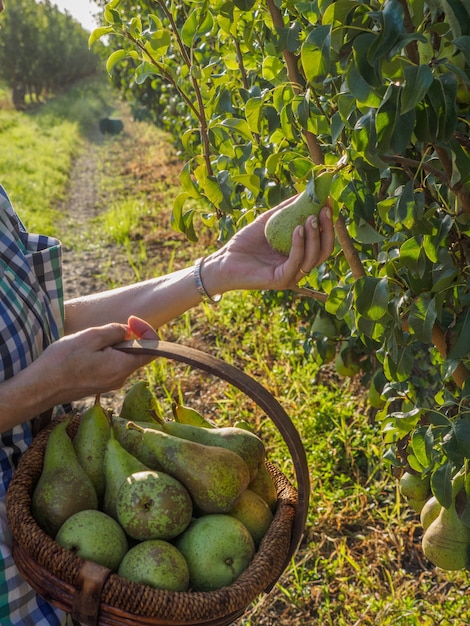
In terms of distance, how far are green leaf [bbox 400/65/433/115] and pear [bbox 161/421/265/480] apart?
0.70 metres

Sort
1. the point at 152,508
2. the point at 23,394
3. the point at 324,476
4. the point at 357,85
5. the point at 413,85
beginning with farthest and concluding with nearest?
the point at 324,476 → the point at 23,394 → the point at 152,508 → the point at 357,85 → the point at 413,85

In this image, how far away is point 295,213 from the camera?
1.30 m

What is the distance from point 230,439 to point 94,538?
0.31 metres

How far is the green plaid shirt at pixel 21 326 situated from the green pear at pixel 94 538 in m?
0.25

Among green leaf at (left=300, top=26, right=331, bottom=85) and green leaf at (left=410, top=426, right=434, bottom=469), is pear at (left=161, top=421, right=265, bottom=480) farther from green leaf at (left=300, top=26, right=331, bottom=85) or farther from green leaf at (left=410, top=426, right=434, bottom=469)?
green leaf at (left=300, top=26, right=331, bottom=85)

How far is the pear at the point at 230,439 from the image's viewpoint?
1.28 m

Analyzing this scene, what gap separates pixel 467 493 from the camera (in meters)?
1.27

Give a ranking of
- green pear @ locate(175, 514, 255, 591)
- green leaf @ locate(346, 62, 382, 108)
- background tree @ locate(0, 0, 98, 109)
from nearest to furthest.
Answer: green leaf @ locate(346, 62, 382, 108), green pear @ locate(175, 514, 255, 591), background tree @ locate(0, 0, 98, 109)

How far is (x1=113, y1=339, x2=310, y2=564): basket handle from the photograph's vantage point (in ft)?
3.79

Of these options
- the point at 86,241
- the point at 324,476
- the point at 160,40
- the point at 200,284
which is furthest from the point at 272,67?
the point at 86,241

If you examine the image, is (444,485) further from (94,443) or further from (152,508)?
(94,443)

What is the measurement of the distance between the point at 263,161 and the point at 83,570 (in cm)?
110

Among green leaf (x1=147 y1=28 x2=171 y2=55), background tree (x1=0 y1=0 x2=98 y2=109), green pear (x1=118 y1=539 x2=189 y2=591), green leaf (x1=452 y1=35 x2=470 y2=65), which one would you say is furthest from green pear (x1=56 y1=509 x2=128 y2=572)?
background tree (x1=0 y1=0 x2=98 y2=109)

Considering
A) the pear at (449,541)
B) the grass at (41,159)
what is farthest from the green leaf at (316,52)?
the grass at (41,159)
